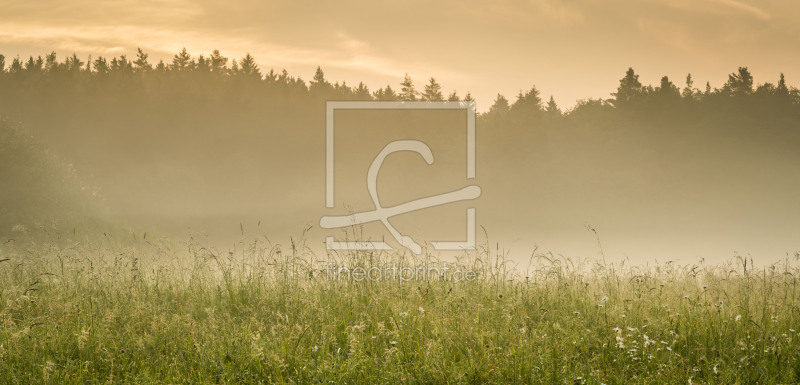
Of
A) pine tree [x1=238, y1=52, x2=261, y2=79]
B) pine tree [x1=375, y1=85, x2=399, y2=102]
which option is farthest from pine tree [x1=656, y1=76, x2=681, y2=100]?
pine tree [x1=238, y1=52, x2=261, y2=79]

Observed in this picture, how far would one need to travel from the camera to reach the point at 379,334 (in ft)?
17.5

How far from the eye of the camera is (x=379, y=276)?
7.90 meters

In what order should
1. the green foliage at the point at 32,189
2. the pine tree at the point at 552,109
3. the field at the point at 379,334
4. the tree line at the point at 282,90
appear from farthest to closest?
1. the pine tree at the point at 552,109
2. the tree line at the point at 282,90
3. the green foliage at the point at 32,189
4. the field at the point at 379,334

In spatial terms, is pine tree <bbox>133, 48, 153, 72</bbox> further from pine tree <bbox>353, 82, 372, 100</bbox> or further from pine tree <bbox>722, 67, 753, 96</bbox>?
pine tree <bbox>722, 67, 753, 96</bbox>

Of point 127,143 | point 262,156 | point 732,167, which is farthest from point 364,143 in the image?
point 732,167

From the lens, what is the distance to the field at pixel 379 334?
15.4ft

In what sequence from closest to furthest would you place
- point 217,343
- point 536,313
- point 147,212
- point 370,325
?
1. point 217,343
2. point 370,325
3. point 536,313
4. point 147,212

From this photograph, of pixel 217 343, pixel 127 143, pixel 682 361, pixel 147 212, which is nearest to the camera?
pixel 682 361

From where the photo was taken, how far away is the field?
185 inches

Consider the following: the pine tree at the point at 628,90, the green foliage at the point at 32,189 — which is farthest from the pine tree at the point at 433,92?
the green foliage at the point at 32,189

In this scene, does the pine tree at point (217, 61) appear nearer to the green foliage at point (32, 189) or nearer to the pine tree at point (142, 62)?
the pine tree at point (142, 62)

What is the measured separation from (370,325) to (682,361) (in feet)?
9.89

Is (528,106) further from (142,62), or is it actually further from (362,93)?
(142,62)

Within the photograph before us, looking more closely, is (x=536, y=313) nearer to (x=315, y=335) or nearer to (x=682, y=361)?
(x=682, y=361)
